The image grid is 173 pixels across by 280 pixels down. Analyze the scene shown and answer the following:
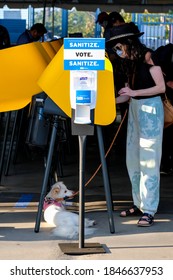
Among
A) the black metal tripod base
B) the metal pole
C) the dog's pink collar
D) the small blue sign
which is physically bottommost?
the black metal tripod base

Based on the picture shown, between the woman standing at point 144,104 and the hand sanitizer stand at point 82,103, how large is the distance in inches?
15.6

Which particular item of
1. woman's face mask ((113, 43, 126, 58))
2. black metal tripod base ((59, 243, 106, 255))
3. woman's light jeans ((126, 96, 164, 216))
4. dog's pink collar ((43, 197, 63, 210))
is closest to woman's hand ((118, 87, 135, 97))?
woman's light jeans ((126, 96, 164, 216))

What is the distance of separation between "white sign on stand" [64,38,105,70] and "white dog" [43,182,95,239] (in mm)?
1511

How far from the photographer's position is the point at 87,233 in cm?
618

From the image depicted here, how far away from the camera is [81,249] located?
5602mm

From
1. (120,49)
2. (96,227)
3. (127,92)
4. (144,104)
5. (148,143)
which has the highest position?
(120,49)

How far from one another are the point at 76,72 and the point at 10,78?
125cm

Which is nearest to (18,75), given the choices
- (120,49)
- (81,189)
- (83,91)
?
(120,49)

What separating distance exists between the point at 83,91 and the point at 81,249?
1251 millimetres

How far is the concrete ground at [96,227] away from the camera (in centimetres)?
557

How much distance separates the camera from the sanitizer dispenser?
542 cm

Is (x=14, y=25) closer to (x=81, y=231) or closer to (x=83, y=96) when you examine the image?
(x=83, y=96)

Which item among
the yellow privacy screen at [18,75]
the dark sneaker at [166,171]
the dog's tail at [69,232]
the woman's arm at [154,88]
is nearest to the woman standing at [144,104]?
the woman's arm at [154,88]

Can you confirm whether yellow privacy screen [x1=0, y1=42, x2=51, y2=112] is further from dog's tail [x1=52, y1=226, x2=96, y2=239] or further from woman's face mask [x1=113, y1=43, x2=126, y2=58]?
dog's tail [x1=52, y1=226, x2=96, y2=239]
